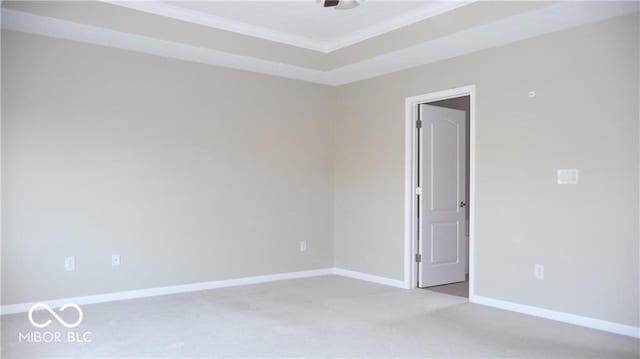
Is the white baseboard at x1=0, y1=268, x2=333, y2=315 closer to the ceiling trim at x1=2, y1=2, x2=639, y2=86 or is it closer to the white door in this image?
the white door

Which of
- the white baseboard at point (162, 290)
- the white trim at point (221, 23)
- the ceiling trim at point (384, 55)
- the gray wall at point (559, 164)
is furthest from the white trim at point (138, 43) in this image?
the white baseboard at point (162, 290)

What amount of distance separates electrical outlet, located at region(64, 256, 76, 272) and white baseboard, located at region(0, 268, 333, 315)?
0.86ft

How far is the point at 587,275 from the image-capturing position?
3.79 meters

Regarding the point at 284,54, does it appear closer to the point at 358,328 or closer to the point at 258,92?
the point at 258,92

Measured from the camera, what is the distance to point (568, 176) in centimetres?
391

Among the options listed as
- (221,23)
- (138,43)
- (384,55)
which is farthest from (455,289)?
(138,43)

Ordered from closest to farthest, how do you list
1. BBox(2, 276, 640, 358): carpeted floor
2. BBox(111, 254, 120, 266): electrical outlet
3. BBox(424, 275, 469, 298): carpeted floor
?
1. BBox(2, 276, 640, 358): carpeted floor
2. BBox(111, 254, 120, 266): electrical outlet
3. BBox(424, 275, 469, 298): carpeted floor

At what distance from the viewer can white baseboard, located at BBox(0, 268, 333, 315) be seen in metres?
4.12

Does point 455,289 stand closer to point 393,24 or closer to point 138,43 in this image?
point 393,24

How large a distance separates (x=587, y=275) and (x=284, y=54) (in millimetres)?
3458

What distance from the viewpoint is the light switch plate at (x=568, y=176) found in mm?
3867

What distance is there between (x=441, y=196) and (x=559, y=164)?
1.61 meters

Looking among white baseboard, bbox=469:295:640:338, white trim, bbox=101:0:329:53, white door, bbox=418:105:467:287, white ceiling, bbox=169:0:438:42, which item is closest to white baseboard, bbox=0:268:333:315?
white door, bbox=418:105:467:287
